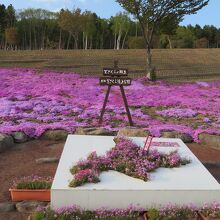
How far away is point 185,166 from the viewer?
10.1 metres

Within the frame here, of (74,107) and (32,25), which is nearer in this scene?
(74,107)

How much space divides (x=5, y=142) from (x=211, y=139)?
296 inches

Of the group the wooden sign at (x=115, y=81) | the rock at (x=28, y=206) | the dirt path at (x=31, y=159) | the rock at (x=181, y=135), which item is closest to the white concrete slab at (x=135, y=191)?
the rock at (x=28, y=206)

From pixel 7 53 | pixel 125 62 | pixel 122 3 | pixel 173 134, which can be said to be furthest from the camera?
pixel 7 53

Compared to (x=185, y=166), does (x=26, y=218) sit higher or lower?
lower

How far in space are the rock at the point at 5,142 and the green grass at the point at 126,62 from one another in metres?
21.2

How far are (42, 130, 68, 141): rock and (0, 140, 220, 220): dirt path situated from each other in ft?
1.30

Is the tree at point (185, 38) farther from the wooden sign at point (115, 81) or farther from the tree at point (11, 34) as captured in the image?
the wooden sign at point (115, 81)

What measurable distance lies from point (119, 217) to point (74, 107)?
46.7ft

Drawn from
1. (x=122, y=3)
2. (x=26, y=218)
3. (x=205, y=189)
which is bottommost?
(x=26, y=218)

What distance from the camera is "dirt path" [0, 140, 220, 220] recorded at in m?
11.8

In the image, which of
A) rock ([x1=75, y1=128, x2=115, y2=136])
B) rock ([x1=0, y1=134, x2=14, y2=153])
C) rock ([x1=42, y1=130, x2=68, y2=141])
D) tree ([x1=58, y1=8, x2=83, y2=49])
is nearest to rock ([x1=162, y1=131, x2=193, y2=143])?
rock ([x1=75, y1=128, x2=115, y2=136])

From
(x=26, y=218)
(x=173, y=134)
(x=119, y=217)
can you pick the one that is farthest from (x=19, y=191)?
(x=173, y=134)

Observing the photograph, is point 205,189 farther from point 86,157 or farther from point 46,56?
point 46,56
